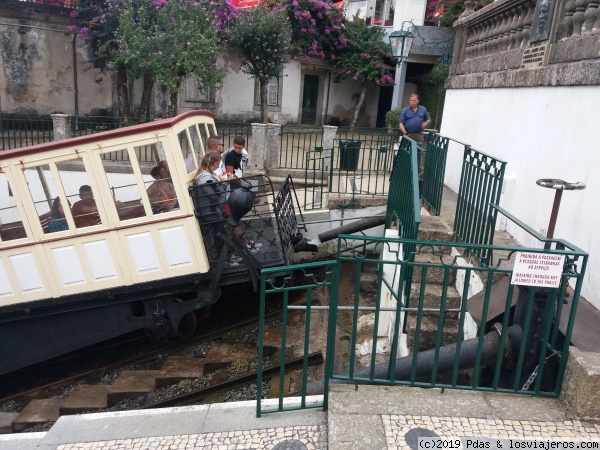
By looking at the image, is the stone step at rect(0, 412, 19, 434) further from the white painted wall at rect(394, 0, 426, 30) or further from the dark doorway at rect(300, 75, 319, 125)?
the white painted wall at rect(394, 0, 426, 30)

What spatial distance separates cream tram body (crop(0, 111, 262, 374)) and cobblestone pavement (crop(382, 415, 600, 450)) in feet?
12.2

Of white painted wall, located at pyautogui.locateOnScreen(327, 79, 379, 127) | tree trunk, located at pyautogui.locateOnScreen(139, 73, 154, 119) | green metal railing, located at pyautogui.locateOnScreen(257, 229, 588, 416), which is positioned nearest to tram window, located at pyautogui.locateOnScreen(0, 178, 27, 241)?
green metal railing, located at pyautogui.locateOnScreen(257, 229, 588, 416)

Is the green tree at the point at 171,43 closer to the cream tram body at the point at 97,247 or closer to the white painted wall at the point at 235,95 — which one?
the cream tram body at the point at 97,247

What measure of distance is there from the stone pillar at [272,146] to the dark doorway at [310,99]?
11.6 metres

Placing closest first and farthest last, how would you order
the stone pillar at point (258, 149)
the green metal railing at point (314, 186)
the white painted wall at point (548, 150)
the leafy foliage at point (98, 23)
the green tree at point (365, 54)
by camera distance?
the white painted wall at point (548, 150) < the green metal railing at point (314, 186) < the stone pillar at point (258, 149) < the leafy foliage at point (98, 23) < the green tree at point (365, 54)

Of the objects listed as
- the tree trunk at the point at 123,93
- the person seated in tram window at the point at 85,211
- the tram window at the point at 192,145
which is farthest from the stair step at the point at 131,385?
the tree trunk at the point at 123,93

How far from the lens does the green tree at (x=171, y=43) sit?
486 inches

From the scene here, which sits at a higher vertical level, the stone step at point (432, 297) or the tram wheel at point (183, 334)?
the stone step at point (432, 297)

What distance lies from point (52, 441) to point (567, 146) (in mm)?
5133

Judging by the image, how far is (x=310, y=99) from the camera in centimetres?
2252

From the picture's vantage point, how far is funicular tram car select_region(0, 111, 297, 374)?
19.2 ft

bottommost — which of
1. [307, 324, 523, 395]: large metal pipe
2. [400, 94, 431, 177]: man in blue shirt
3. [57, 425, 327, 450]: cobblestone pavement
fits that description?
[57, 425, 327, 450]: cobblestone pavement

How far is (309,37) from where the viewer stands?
64.0ft

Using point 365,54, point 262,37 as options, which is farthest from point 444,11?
point 262,37
